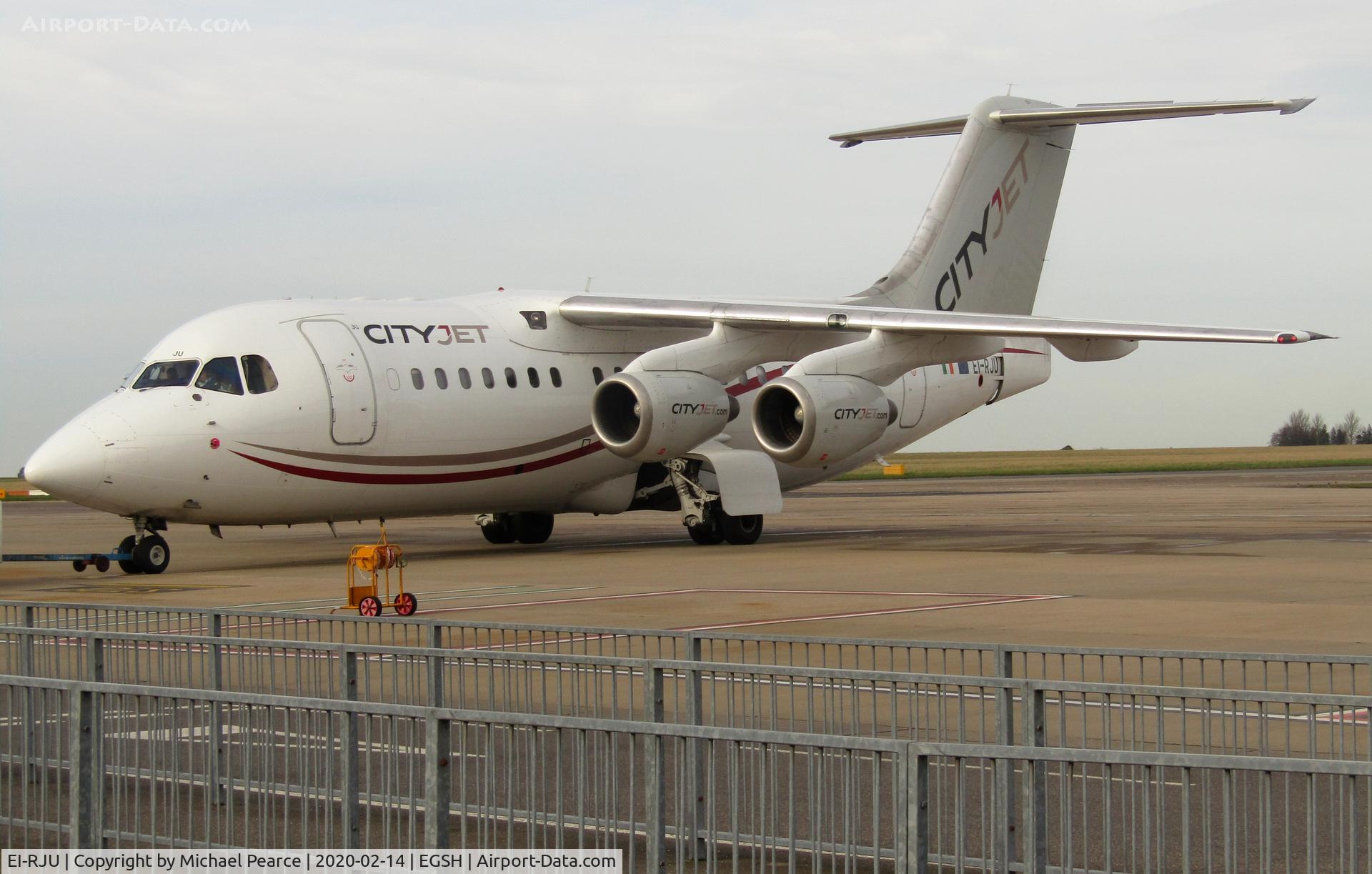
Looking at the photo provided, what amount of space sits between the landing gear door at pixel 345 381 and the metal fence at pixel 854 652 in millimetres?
6608

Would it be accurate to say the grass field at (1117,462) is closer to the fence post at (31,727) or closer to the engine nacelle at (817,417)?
the engine nacelle at (817,417)

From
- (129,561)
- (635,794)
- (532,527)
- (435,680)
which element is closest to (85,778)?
(635,794)

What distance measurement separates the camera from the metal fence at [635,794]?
5.00 m

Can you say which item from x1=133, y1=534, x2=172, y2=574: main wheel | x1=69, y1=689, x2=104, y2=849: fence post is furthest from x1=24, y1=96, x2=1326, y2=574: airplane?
x1=69, y1=689, x2=104, y2=849: fence post

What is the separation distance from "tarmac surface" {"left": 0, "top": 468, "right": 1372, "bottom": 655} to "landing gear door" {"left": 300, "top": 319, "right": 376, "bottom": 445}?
6.13 ft

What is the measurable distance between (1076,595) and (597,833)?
37.2 ft

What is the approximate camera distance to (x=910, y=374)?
26.4m

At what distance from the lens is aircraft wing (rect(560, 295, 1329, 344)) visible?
2117cm

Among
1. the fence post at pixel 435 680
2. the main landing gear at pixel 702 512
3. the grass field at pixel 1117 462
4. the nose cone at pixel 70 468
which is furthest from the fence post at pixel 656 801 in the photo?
the grass field at pixel 1117 462

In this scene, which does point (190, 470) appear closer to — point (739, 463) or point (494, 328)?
point (494, 328)

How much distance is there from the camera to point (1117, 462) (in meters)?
95.6

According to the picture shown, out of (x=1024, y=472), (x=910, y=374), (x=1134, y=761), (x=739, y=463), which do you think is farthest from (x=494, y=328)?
(x=1024, y=472)

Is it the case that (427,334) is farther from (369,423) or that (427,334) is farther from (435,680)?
(435,680)

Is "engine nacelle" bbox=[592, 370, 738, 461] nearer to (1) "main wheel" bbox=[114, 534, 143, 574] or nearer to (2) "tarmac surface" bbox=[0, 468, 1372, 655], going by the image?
(2) "tarmac surface" bbox=[0, 468, 1372, 655]
